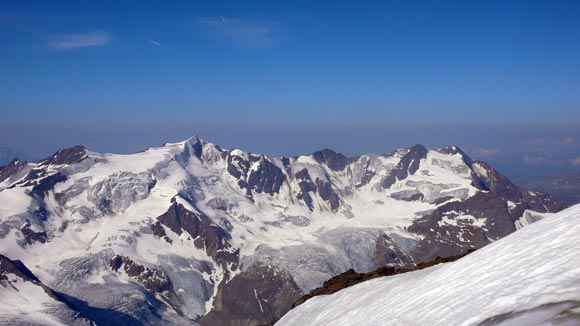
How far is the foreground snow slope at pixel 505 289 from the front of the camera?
12992mm

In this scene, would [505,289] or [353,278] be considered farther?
[353,278]

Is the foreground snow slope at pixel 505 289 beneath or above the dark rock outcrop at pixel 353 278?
above

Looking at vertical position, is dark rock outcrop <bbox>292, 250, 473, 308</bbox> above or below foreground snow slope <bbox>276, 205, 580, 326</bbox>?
below

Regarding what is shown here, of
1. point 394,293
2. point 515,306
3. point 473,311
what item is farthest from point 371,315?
point 515,306

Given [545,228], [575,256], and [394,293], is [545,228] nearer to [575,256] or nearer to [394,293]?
[575,256]

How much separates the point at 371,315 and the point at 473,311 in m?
7.23

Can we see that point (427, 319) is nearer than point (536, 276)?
No

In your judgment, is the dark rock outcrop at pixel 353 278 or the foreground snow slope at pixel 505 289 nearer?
the foreground snow slope at pixel 505 289

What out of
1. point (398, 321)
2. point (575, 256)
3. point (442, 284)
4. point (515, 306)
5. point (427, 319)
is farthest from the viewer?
point (442, 284)

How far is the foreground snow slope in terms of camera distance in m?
13.0

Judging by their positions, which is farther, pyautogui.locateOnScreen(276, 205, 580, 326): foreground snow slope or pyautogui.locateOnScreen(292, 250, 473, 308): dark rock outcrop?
pyautogui.locateOnScreen(292, 250, 473, 308): dark rock outcrop

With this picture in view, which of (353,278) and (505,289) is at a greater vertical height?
(505,289)

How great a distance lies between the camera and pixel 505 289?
15297 millimetres

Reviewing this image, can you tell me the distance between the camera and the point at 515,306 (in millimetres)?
13711
